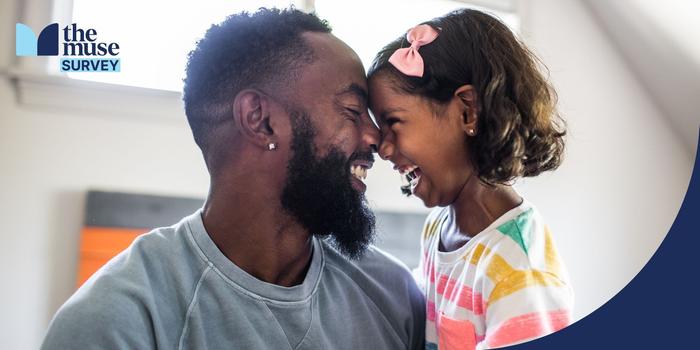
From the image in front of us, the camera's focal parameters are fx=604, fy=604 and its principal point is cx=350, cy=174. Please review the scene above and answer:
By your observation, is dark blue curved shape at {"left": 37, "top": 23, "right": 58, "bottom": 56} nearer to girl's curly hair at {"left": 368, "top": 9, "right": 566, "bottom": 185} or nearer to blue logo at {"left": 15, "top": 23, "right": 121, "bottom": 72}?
blue logo at {"left": 15, "top": 23, "right": 121, "bottom": 72}

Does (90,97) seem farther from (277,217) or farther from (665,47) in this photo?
(665,47)

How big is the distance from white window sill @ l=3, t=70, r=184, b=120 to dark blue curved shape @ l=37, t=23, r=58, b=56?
0.06 meters

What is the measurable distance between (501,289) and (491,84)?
33cm

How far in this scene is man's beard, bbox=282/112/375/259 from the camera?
2.58ft

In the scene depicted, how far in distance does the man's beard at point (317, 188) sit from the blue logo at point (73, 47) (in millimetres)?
937

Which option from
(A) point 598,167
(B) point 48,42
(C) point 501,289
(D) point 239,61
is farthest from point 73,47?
(A) point 598,167

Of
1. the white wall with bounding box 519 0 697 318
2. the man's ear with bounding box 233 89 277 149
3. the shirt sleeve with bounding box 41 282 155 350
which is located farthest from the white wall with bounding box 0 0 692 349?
the shirt sleeve with bounding box 41 282 155 350

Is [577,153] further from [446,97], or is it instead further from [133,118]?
[133,118]

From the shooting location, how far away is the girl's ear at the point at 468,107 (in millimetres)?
955

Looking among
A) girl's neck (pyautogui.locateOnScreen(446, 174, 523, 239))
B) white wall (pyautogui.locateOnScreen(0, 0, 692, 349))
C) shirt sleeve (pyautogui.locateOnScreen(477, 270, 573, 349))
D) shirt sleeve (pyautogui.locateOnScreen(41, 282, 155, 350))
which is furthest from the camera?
white wall (pyautogui.locateOnScreen(0, 0, 692, 349))

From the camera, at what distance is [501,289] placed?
771 millimetres

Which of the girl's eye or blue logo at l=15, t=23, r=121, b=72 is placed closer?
the girl's eye

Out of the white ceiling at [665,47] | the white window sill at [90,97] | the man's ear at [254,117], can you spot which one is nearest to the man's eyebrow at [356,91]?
the man's ear at [254,117]

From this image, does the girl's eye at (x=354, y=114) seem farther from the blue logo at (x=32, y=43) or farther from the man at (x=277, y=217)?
the blue logo at (x=32, y=43)
